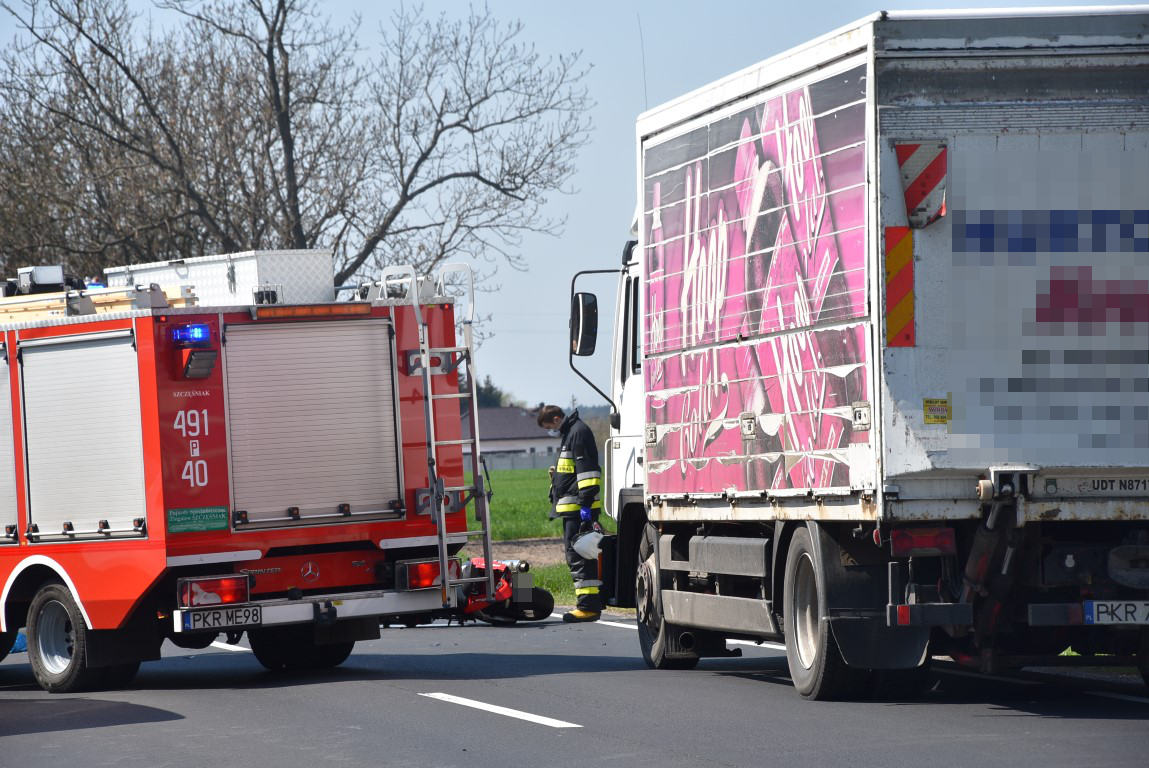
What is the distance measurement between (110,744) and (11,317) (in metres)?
4.92

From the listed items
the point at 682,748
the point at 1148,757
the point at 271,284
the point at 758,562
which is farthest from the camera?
the point at 271,284

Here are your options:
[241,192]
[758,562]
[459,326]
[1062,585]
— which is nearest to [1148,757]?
[1062,585]

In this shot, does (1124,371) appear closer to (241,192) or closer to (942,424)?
(942,424)

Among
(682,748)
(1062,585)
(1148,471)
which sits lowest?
(682,748)

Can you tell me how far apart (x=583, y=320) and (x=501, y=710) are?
364cm

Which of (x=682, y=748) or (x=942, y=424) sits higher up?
(x=942, y=424)

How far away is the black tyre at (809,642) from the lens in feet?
32.4

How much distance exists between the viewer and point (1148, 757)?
782cm

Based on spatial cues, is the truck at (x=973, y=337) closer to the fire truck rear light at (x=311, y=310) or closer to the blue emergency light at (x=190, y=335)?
the fire truck rear light at (x=311, y=310)

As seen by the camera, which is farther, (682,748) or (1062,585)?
(1062,585)

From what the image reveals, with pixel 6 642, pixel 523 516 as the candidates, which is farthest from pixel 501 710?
pixel 523 516

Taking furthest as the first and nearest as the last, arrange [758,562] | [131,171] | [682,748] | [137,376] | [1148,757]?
[131,171] < [137,376] < [758,562] < [682,748] < [1148,757]

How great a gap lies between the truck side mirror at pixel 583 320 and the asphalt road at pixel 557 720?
2438 millimetres

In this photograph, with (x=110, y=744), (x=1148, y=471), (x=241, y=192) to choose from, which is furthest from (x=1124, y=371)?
(x=241, y=192)
